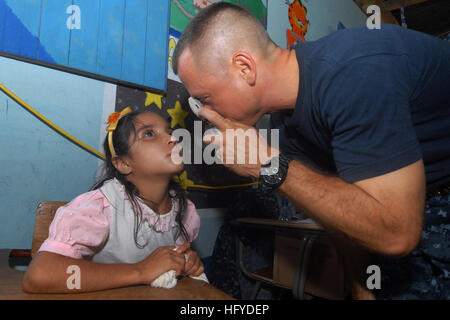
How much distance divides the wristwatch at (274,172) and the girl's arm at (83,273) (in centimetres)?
37

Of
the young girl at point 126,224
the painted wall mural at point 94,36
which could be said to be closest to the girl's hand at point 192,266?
the young girl at point 126,224

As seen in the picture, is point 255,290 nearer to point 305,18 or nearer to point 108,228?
point 108,228

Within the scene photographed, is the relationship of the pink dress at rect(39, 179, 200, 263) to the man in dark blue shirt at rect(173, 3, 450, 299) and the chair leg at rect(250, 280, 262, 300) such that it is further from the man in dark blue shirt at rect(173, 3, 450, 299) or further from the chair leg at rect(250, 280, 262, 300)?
the chair leg at rect(250, 280, 262, 300)

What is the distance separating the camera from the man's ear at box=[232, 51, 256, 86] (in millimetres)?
1012

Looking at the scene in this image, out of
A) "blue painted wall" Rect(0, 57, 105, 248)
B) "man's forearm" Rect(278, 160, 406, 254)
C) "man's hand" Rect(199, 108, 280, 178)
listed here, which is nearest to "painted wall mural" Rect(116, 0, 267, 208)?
"blue painted wall" Rect(0, 57, 105, 248)

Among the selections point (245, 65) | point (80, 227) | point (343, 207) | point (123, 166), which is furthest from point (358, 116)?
point (123, 166)

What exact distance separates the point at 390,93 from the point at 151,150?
93 centimetres

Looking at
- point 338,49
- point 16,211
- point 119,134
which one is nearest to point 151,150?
point 119,134

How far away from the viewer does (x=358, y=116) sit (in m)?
0.73

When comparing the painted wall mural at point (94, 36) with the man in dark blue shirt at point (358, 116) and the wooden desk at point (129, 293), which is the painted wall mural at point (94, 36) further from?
the wooden desk at point (129, 293)

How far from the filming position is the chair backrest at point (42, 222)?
100 centimetres

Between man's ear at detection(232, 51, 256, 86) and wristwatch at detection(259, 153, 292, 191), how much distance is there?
13.5 inches

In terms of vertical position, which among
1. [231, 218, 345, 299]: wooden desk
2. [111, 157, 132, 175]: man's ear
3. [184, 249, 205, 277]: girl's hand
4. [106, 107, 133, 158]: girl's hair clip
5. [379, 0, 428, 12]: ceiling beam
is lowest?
[231, 218, 345, 299]: wooden desk
